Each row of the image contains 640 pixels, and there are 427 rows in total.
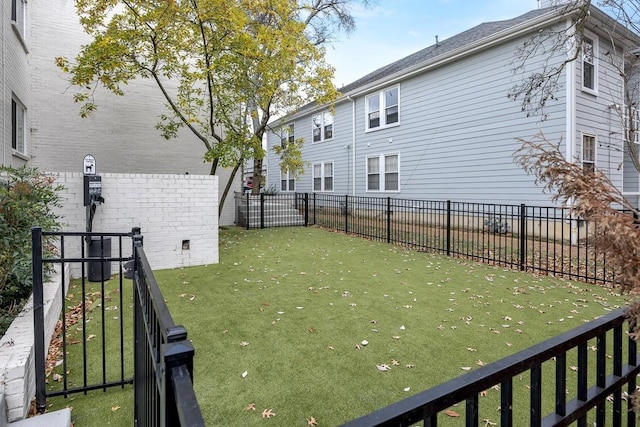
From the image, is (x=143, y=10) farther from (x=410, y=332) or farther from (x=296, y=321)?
(x=410, y=332)

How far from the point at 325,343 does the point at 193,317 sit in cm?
177

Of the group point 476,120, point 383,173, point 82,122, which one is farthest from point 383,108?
point 82,122

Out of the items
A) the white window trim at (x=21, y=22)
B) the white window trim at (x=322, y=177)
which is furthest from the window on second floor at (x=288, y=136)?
the white window trim at (x=21, y=22)

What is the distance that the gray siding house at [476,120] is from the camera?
9477 millimetres

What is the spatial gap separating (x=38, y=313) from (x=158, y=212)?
4556mm

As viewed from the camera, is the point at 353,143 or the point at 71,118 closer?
the point at 71,118

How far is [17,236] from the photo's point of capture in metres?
3.48

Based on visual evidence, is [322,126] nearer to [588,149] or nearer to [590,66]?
[590,66]

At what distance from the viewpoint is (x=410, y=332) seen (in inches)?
154

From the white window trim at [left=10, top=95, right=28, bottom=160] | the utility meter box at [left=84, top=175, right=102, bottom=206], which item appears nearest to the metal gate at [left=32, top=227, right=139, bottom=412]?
the utility meter box at [left=84, top=175, right=102, bottom=206]

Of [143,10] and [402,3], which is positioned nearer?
[143,10]

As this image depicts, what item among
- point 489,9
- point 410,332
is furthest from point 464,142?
point 410,332

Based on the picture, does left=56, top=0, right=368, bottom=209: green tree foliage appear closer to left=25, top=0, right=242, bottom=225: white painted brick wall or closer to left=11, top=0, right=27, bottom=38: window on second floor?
left=25, top=0, right=242, bottom=225: white painted brick wall

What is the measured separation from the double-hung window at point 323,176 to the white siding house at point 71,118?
7.14 metres
